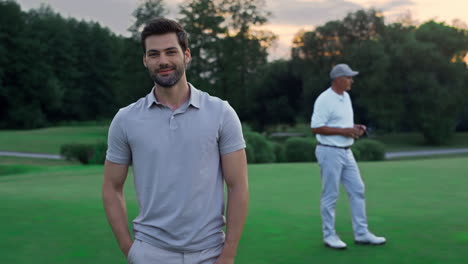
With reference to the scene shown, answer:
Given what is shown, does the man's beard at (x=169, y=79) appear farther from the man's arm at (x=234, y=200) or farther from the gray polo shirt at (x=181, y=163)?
the man's arm at (x=234, y=200)

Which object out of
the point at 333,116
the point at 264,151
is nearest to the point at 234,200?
the point at 333,116

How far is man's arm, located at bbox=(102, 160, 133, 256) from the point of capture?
8.75ft

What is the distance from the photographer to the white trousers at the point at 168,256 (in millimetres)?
2520

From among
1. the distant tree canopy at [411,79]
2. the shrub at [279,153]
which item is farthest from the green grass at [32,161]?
the distant tree canopy at [411,79]

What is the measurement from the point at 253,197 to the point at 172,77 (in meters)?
7.78

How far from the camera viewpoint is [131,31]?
5534 centimetres

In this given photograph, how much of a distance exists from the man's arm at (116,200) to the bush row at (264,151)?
69.9 feet

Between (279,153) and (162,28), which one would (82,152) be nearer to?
(279,153)

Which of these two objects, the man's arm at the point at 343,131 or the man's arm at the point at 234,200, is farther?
the man's arm at the point at 343,131

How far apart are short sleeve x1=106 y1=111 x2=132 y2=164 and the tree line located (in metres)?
43.7

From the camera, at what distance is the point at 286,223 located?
753 cm

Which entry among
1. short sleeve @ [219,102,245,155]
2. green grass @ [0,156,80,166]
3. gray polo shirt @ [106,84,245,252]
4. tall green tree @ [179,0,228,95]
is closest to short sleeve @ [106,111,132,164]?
gray polo shirt @ [106,84,245,252]

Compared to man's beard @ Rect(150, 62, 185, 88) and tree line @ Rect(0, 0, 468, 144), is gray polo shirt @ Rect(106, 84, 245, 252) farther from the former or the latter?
tree line @ Rect(0, 0, 468, 144)

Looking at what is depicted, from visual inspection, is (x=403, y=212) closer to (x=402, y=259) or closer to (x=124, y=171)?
(x=402, y=259)
